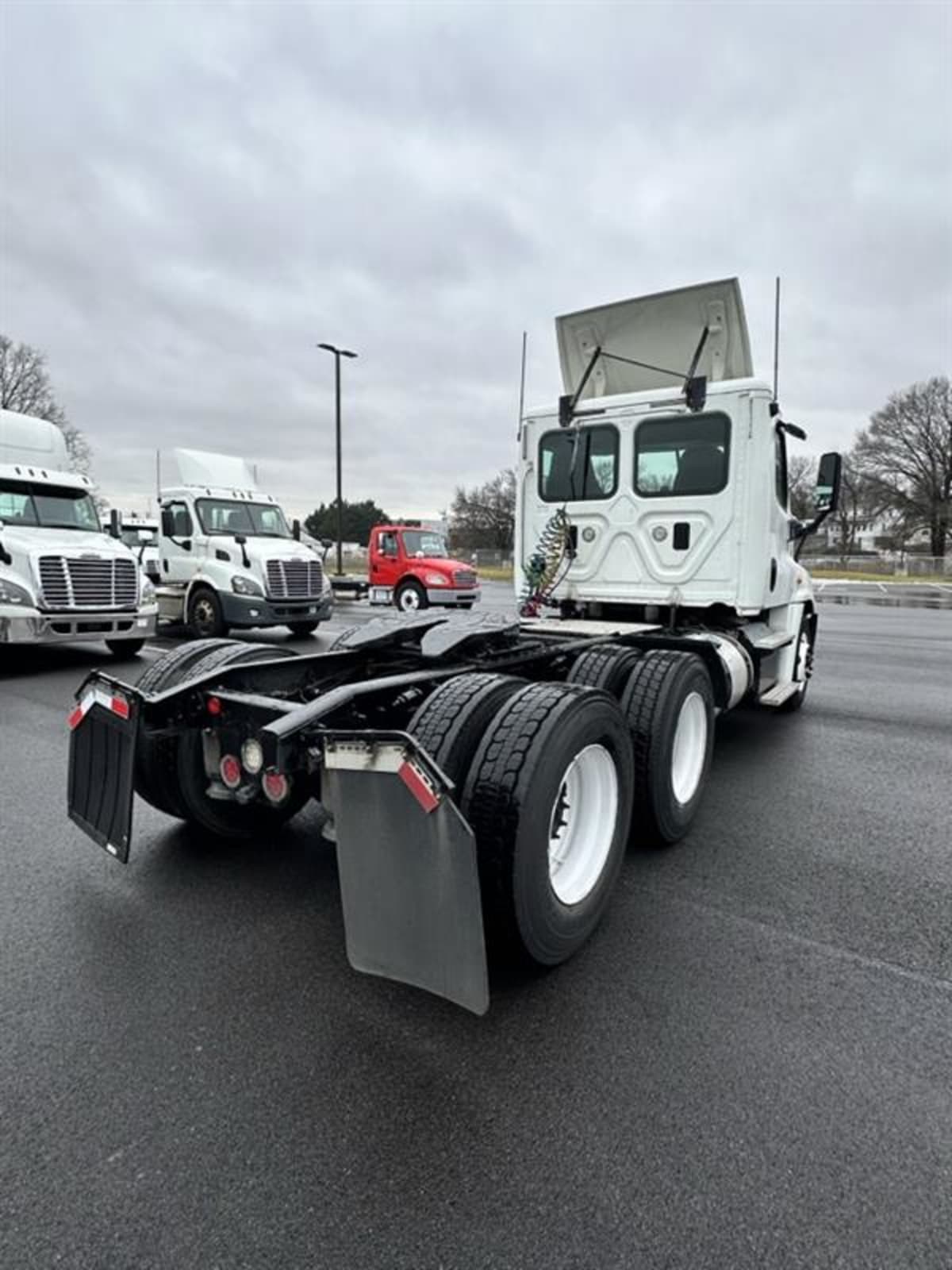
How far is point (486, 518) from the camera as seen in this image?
236 ft

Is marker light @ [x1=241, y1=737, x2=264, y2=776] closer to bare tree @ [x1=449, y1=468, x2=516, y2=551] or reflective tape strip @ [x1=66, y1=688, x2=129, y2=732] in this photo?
reflective tape strip @ [x1=66, y1=688, x2=129, y2=732]

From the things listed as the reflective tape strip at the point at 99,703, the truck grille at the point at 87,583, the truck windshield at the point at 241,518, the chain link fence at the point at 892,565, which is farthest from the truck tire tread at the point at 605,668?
the chain link fence at the point at 892,565

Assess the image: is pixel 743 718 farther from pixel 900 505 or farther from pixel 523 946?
pixel 900 505

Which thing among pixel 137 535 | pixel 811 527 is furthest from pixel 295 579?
pixel 137 535

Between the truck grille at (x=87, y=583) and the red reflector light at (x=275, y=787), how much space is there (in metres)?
7.47

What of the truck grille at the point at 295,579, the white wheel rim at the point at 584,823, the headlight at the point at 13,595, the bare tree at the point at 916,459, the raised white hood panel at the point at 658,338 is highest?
the bare tree at the point at 916,459

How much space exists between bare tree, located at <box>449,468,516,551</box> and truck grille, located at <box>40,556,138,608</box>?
5948 centimetres

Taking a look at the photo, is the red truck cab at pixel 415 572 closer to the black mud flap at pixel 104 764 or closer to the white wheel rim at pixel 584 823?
the black mud flap at pixel 104 764

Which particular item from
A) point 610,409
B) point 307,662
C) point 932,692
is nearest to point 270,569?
point 610,409

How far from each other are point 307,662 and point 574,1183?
2.71 metres

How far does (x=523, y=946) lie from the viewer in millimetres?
2418

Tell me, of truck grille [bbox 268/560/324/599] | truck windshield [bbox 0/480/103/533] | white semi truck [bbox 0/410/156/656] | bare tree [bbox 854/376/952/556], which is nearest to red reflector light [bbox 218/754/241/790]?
white semi truck [bbox 0/410/156/656]

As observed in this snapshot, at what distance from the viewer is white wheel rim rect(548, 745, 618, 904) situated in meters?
2.81

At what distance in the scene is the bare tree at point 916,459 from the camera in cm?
4988
